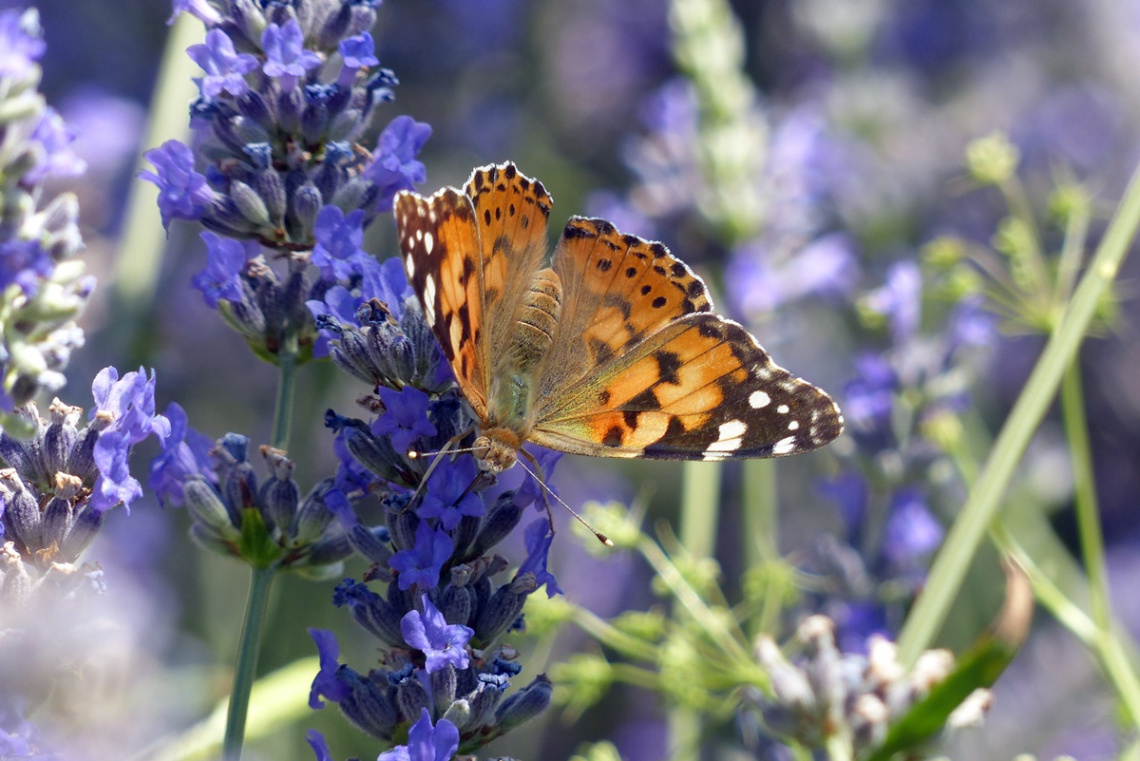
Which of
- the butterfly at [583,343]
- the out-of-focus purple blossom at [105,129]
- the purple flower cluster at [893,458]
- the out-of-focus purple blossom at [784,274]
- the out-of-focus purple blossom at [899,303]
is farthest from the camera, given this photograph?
the out-of-focus purple blossom at [105,129]

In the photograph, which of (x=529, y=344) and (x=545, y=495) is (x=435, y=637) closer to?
(x=545, y=495)

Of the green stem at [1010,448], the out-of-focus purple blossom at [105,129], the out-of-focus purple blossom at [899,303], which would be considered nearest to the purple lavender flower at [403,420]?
the green stem at [1010,448]

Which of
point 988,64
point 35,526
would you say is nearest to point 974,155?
point 35,526

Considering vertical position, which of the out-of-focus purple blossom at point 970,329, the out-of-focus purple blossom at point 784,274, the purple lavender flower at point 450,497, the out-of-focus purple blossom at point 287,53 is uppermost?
the out-of-focus purple blossom at point 784,274

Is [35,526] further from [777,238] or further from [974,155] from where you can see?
[777,238]

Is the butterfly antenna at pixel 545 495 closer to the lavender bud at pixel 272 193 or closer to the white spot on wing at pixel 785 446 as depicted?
the white spot on wing at pixel 785 446

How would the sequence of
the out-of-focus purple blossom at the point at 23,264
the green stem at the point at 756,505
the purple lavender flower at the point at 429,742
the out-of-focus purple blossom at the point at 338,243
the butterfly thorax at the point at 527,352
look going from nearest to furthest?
1. the out-of-focus purple blossom at the point at 23,264
2. the purple lavender flower at the point at 429,742
3. the out-of-focus purple blossom at the point at 338,243
4. the butterfly thorax at the point at 527,352
5. the green stem at the point at 756,505
